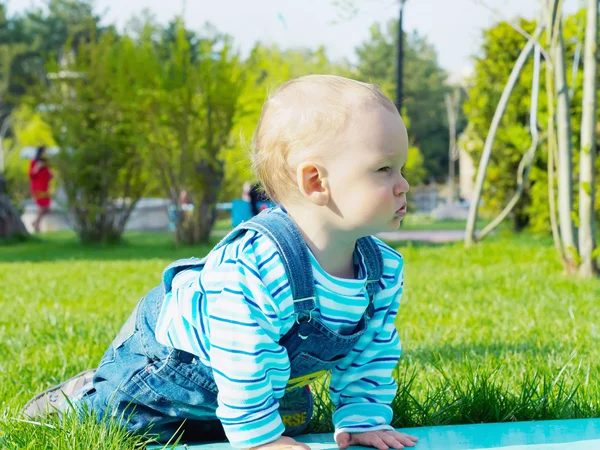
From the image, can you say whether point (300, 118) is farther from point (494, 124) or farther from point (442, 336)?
point (494, 124)

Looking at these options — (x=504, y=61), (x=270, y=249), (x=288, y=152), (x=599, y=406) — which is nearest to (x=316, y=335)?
(x=270, y=249)

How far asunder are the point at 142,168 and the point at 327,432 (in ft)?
29.5

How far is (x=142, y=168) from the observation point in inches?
419

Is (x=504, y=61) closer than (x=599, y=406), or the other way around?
(x=599, y=406)

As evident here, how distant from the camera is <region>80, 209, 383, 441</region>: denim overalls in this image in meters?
1.66

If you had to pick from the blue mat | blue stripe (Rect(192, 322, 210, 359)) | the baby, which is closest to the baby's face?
the baby

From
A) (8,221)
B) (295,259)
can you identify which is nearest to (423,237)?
(8,221)

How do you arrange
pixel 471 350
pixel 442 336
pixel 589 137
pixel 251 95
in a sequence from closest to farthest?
pixel 471 350 → pixel 442 336 → pixel 589 137 → pixel 251 95

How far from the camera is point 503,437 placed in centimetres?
177

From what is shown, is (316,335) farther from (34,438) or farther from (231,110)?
(231,110)

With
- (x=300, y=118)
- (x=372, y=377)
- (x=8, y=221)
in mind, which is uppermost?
(x=300, y=118)

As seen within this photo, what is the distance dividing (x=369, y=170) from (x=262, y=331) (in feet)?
1.38

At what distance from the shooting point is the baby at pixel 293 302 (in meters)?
1.61

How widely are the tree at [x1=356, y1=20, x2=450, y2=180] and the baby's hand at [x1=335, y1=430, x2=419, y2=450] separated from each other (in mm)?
41420
